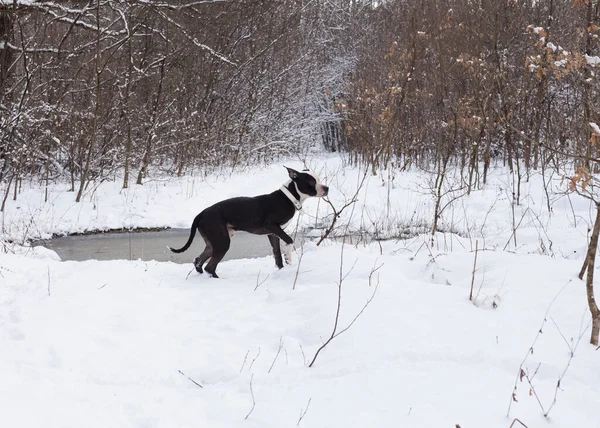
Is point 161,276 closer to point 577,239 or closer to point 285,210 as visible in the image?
point 285,210

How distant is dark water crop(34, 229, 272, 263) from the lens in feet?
26.6

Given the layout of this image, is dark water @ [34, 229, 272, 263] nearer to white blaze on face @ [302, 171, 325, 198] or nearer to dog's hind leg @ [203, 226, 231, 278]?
dog's hind leg @ [203, 226, 231, 278]

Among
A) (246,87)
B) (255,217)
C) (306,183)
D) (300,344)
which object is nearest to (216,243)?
(255,217)

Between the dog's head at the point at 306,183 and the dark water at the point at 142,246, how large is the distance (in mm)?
2566

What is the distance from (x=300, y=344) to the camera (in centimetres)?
338

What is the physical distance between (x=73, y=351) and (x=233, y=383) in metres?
1.03

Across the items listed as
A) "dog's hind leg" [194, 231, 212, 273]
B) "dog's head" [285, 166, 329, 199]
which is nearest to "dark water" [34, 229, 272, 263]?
"dog's hind leg" [194, 231, 212, 273]

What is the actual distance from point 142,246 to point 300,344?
20.4 ft

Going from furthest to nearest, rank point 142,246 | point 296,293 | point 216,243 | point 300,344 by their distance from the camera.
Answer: point 142,246, point 216,243, point 296,293, point 300,344

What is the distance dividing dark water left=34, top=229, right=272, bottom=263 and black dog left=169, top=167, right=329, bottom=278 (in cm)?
234

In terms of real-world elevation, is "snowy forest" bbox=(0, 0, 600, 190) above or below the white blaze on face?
above

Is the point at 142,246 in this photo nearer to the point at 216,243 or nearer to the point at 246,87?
the point at 216,243

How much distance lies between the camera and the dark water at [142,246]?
26.6ft

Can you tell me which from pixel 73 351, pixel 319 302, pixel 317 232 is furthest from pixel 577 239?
pixel 73 351
